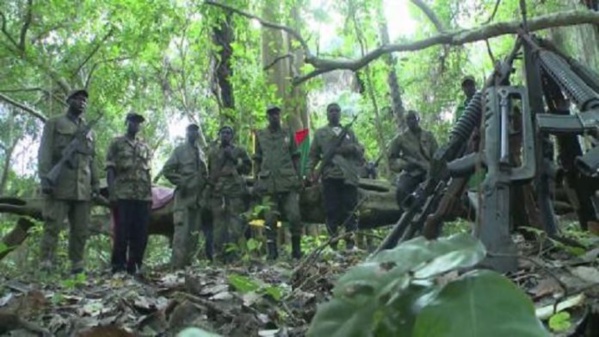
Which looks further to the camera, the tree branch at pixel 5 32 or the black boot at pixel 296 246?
the tree branch at pixel 5 32

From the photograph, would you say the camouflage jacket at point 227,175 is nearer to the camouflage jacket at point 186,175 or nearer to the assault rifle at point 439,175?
the camouflage jacket at point 186,175

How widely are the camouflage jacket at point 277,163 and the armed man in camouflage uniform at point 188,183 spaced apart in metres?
0.78

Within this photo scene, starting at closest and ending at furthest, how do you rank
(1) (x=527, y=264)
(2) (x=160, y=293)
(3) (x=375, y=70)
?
(1) (x=527, y=264) → (2) (x=160, y=293) → (3) (x=375, y=70)

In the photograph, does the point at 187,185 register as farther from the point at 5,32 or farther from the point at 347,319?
the point at 347,319

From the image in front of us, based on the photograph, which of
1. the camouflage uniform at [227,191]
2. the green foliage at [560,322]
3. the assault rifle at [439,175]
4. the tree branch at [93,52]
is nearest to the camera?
the green foliage at [560,322]

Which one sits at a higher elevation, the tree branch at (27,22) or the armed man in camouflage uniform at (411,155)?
the tree branch at (27,22)

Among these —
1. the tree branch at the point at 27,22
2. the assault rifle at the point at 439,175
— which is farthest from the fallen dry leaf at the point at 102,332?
the tree branch at the point at 27,22

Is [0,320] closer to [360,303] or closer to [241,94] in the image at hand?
[360,303]

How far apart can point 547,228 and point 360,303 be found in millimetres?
2287

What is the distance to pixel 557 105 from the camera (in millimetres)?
3008

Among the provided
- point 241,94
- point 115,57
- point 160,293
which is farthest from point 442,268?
point 115,57

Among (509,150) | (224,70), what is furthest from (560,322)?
(224,70)

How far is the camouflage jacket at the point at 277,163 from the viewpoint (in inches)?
341

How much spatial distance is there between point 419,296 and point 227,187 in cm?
806
